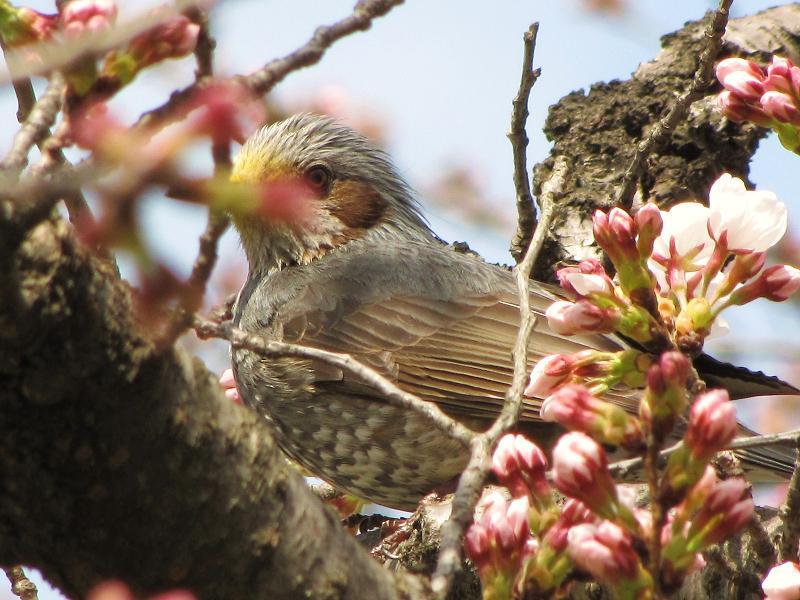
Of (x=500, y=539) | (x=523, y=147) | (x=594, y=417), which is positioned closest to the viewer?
(x=594, y=417)

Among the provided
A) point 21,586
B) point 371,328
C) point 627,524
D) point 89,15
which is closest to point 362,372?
point 627,524

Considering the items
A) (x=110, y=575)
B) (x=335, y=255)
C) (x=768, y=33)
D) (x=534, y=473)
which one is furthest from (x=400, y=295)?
(x=110, y=575)

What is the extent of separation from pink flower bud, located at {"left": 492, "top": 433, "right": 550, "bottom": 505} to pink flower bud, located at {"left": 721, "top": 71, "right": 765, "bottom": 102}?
1.14 meters

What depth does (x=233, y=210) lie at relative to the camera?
115cm

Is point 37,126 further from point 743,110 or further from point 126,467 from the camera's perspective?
point 743,110

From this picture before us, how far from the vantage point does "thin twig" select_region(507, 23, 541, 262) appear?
369 centimetres

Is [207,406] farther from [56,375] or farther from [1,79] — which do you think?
[1,79]

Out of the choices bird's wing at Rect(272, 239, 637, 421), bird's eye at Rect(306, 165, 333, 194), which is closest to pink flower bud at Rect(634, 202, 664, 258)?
bird's wing at Rect(272, 239, 637, 421)

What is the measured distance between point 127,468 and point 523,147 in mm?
2695

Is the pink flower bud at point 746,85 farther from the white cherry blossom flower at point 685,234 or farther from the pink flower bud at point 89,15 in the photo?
the pink flower bud at point 89,15

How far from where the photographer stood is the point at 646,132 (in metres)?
4.97

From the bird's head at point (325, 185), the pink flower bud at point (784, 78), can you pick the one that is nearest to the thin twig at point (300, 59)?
the pink flower bud at point (784, 78)

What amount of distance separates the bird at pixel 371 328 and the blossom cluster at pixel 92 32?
223 centimetres

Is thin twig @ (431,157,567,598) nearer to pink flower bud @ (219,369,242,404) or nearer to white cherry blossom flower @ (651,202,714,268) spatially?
white cherry blossom flower @ (651,202,714,268)
